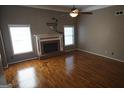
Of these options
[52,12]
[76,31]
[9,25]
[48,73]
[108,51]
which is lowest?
[48,73]

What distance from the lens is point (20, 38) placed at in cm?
429

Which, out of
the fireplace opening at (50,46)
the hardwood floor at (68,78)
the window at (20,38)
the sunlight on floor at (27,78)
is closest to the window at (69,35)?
the fireplace opening at (50,46)

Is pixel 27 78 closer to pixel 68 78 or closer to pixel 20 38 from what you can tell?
pixel 68 78

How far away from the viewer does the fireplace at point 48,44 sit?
15.0 feet

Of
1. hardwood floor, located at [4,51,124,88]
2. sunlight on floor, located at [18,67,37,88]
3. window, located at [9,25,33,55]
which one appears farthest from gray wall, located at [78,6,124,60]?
sunlight on floor, located at [18,67,37,88]

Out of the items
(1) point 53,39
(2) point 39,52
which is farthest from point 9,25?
(1) point 53,39

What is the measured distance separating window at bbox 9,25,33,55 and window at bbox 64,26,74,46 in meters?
2.40

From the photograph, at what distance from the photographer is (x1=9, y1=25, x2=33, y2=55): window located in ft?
13.4

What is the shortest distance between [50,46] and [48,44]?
178mm

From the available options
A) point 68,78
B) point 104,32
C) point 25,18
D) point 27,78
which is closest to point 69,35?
point 104,32

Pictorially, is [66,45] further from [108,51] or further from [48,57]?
[108,51]

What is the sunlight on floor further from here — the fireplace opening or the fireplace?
the fireplace opening

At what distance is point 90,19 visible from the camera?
5.14 m

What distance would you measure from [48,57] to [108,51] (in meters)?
3.19
